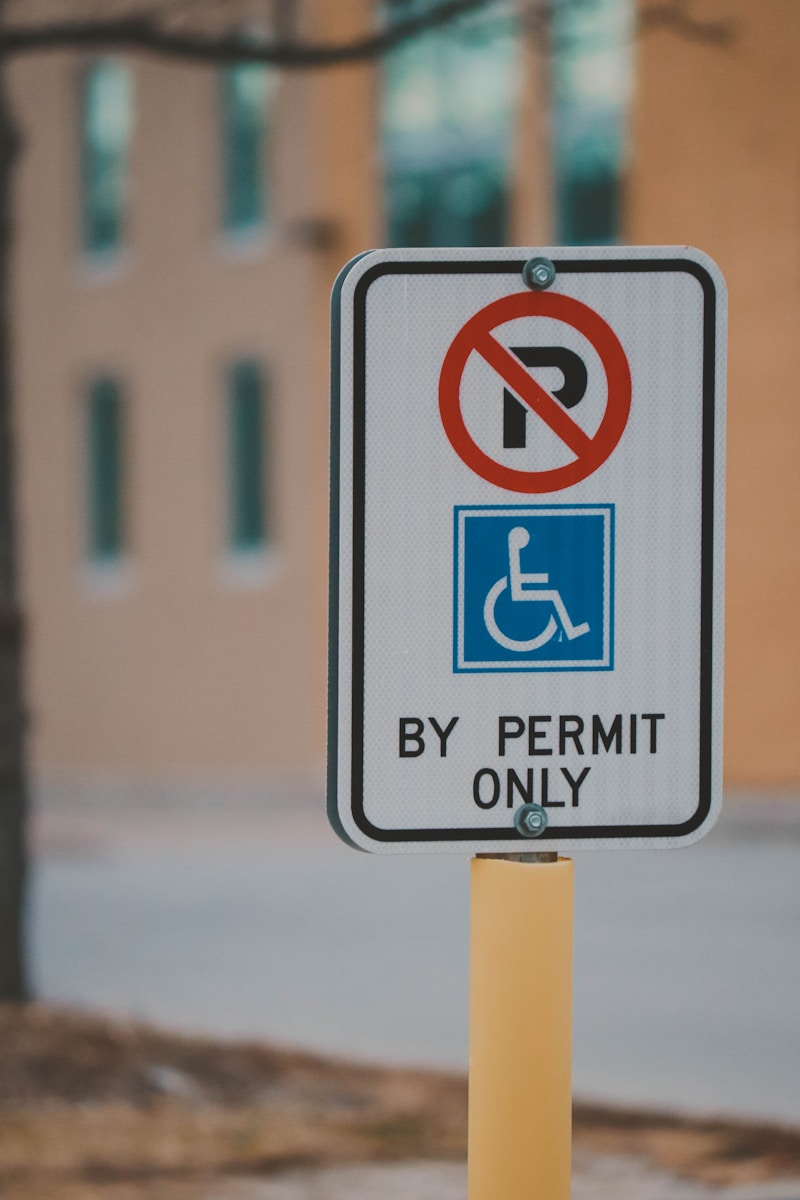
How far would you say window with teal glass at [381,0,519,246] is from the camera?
19859 millimetres

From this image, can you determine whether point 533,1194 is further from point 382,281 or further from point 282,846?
point 282,846

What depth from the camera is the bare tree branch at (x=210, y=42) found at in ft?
19.3

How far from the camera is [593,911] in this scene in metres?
10.9

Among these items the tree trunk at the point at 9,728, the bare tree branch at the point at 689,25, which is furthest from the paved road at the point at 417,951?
the bare tree branch at the point at 689,25

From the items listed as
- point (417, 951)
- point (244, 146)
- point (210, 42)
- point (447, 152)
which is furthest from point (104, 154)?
point (210, 42)

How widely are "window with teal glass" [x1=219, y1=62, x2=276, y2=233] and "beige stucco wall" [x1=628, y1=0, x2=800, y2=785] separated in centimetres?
597

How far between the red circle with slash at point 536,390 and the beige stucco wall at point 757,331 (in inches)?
612

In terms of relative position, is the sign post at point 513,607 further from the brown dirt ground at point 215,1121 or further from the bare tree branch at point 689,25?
the bare tree branch at point 689,25

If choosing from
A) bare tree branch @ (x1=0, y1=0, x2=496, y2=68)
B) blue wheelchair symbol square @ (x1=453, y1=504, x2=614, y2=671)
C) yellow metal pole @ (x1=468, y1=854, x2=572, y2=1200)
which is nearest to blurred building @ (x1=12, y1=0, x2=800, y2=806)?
bare tree branch @ (x1=0, y1=0, x2=496, y2=68)

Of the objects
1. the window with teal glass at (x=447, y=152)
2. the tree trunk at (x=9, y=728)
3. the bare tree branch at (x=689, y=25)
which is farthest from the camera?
the window with teal glass at (x=447, y=152)

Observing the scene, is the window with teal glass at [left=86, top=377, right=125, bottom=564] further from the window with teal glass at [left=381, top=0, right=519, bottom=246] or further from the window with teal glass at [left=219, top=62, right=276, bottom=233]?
the window with teal glass at [left=381, top=0, right=519, bottom=246]

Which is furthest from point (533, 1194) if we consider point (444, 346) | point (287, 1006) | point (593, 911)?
point (593, 911)

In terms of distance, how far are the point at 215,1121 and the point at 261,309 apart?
17.6 meters

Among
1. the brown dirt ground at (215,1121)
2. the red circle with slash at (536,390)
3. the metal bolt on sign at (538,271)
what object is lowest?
the brown dirt ground at (215,1121)
